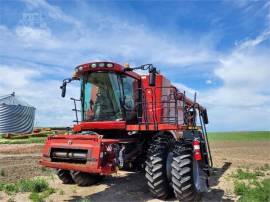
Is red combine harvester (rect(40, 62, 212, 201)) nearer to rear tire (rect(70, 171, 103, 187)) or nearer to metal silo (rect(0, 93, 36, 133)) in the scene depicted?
rear tire (rect(70, 171, 103, 187))

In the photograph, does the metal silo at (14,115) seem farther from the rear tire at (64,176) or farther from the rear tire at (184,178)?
the rear tire at (184,178)

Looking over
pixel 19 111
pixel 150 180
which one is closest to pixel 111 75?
pixel 150 180

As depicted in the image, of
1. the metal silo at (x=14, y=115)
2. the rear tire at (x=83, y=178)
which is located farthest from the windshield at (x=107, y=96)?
the metal silo at (x=14, y=115)

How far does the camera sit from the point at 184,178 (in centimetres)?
842

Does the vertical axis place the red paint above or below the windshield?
below

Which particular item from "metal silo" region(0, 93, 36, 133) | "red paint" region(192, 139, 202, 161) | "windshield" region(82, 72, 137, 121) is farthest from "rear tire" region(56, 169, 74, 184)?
"metal silo" region(0, 93, 36, 133)

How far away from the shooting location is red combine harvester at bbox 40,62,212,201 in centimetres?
856

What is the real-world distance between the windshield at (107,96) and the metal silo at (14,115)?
41.5 m

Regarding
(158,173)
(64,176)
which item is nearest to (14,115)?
(64,176)

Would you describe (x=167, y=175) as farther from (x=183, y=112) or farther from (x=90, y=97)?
(x=183, y=112)

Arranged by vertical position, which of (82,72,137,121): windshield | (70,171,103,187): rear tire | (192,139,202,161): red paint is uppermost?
(82,72,137,121): windshield

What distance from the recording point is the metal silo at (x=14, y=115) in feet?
158

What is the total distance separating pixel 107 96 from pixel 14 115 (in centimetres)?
4250

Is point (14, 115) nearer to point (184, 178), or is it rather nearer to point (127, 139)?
point (127, 139)
